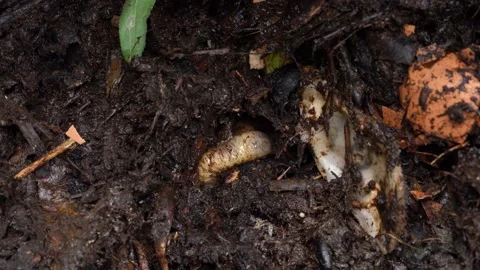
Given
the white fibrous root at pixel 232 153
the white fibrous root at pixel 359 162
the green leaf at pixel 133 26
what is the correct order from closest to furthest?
the white fibrous root at pixel 359 162 < the green leaf at pixel 133 26 < the white fibrous root at pixel 232 153

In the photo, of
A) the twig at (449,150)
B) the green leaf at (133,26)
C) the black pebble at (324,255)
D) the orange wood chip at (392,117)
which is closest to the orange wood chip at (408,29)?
the orange wood chip at (392,117)

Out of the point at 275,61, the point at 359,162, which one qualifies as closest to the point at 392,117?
the point at 359,162

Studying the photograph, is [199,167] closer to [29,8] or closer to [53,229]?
[53,229]

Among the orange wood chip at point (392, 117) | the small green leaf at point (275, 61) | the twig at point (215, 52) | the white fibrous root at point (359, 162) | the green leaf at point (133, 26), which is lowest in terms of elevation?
the white fibrous root at point (359, 162)

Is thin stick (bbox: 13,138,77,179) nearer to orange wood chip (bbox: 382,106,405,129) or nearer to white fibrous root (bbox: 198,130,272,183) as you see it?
white fibrous root (bbox: 198,130,272,183)

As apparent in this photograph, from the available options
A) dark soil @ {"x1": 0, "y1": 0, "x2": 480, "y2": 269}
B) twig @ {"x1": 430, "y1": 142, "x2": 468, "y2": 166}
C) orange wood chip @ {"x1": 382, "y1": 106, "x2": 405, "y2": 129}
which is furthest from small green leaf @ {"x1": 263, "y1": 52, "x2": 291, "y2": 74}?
twig @ {"x1": 430, "y1": 142, "x2": 468, "y2": 166}

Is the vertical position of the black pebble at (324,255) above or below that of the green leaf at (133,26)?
below

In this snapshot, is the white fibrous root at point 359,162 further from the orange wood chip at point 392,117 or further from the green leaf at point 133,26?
the green leaf at point 133,26
